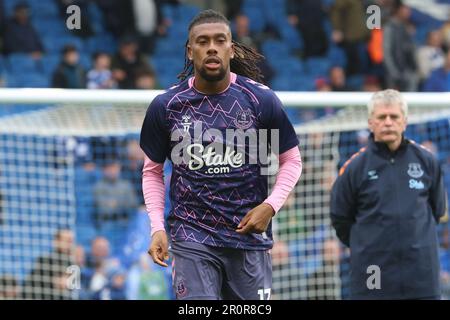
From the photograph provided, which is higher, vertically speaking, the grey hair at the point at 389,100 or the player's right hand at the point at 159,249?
the grey hair at the point at 389,100

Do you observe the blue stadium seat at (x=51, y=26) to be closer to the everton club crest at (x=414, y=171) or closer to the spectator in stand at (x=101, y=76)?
Result: the spectator in stand at (x=101, y=76)

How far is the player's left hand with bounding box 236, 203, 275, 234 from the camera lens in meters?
6.00

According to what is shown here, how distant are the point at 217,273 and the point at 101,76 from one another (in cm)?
806

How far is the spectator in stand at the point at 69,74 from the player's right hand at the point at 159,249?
7636 millimetres

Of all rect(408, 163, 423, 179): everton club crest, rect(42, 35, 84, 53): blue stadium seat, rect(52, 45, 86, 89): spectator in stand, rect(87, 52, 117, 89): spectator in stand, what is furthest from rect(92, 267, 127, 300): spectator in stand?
rect(42, 35, 84, 53): blue stadium seat

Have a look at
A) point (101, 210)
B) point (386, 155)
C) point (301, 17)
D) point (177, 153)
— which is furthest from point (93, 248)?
point (301, 17)

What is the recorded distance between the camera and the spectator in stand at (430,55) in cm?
1540

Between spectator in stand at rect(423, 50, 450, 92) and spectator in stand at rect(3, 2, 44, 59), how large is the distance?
4.88m

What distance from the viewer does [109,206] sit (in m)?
10.8

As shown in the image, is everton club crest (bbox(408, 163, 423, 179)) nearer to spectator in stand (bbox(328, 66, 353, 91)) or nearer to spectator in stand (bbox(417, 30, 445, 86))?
spectator in stand (bbox(328, 66, 353, 91))

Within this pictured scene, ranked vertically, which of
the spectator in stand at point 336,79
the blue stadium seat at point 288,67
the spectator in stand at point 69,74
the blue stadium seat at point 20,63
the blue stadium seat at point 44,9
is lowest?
the spectator in stand at point 69,74

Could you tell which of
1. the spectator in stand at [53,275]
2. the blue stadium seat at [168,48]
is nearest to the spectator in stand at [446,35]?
the blue stadium seat at [168,48]

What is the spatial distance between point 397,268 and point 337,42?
28.5 feet

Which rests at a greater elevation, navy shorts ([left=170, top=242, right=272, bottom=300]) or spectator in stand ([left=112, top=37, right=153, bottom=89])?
spectator in stand ([left=112, top=37, right=153, bottom=89])
